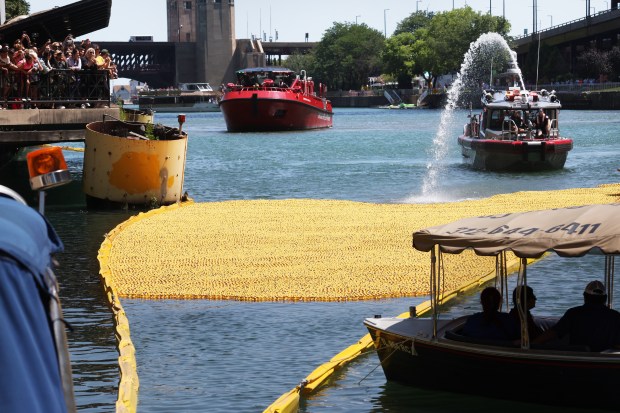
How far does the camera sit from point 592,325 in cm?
1034

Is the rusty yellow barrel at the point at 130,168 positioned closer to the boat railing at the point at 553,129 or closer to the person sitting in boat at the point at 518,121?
the person sitting in boat at the point at 518,121

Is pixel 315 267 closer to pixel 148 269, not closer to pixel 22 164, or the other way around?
pixel 148 269

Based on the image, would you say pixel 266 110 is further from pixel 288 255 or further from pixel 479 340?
pixel 479 340

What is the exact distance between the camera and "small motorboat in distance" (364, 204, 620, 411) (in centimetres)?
1005

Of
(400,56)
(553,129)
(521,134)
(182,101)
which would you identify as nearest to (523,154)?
(521,134)

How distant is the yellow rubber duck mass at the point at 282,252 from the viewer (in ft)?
53.3

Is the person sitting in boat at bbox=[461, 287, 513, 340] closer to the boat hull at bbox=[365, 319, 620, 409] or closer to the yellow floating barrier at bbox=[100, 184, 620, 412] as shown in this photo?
the boat hull at bbox=[365, 319, 620, 409]

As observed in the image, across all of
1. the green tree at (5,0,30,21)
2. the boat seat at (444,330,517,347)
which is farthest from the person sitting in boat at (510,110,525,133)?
the boat seat at (444,330,517,347)

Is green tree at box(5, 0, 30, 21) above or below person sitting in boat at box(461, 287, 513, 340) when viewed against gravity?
above

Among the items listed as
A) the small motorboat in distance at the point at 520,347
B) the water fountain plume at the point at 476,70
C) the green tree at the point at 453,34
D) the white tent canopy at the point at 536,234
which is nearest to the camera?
the white tent canopy at the point at 536,234

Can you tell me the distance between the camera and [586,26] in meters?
140

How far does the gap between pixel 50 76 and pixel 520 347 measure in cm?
1952

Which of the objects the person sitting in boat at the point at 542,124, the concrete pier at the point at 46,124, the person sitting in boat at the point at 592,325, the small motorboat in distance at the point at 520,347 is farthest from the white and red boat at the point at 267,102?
the person sitting in boat at the point at 592,325

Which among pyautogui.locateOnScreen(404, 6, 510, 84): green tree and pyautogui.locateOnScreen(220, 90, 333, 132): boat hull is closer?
pyautogui.locateOnScreen(220, 90, 333, 132): boat hull
